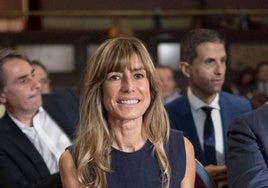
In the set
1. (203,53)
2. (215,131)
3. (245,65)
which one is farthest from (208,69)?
A: (245,65)

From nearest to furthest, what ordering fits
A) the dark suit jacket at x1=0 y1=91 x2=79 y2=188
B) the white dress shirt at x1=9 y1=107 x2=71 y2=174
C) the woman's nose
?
1. the woman's nose
2. the dark suit jacket at x1=0 y1=91 x2=79 y2=188
3. the white dress shirt at x1=9 y1=107 x2=71 y2=174

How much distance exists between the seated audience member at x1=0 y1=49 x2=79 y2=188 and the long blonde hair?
608 mm

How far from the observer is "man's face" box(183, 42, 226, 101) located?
8.95 ft

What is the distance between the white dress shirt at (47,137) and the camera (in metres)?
2.76

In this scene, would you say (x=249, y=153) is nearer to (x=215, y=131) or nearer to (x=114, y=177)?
(x=114, y=177)

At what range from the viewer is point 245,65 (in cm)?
787

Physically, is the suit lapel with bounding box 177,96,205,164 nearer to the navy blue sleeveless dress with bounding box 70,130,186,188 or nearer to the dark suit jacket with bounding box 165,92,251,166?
the dark suit jacket with bounding box 165,92,251,166

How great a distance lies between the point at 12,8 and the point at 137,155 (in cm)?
691

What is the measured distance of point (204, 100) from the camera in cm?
273

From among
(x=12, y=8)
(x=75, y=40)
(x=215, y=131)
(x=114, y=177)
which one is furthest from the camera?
(x=12, y=8)

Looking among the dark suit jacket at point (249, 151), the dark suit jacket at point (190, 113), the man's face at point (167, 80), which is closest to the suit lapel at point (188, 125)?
the dark suit jacket at point (190, 113)

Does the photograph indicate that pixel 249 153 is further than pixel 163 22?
No

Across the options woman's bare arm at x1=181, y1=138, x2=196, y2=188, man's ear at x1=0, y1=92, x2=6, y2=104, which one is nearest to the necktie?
woman's bare arm at x1=181, y1=138, x2=196, y2=188

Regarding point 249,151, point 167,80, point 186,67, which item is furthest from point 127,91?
point 167,80
